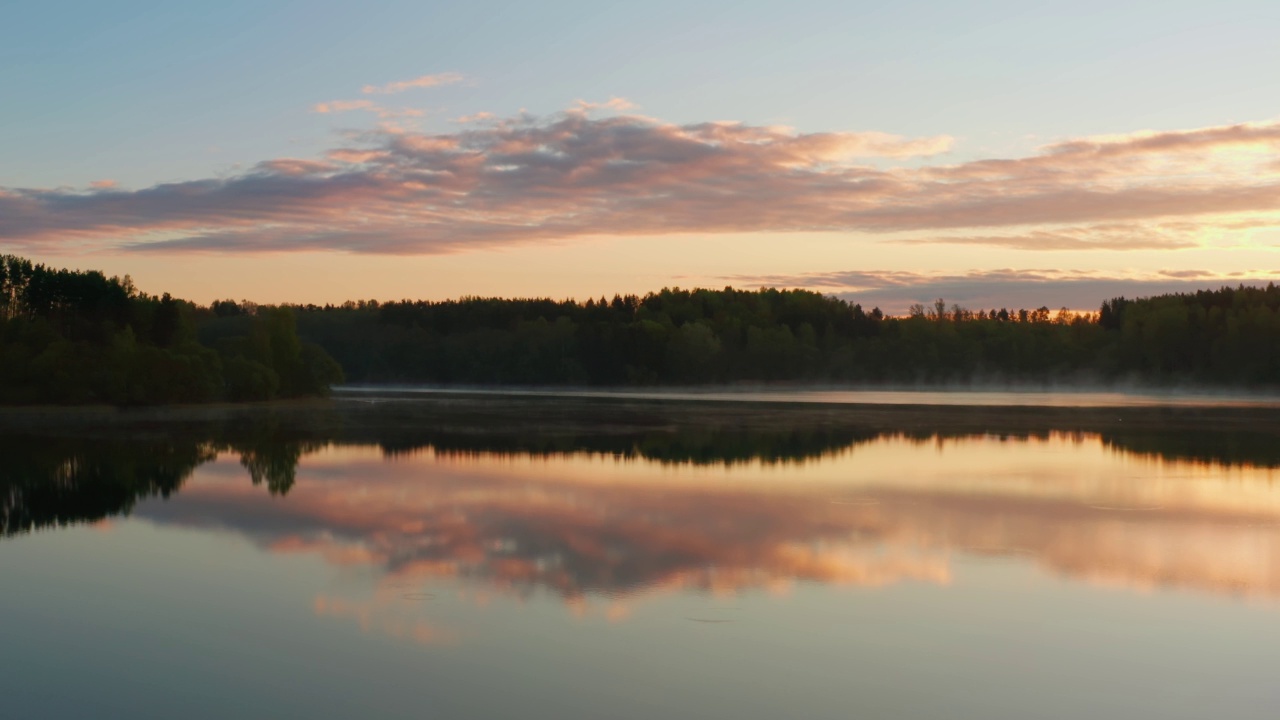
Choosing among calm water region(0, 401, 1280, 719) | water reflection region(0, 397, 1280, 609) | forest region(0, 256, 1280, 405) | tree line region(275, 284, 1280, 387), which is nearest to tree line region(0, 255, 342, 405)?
forest region(0, 256, 1280, 405)

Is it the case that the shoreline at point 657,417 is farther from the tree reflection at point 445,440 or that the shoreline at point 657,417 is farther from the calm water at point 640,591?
the calm water at point 640,591

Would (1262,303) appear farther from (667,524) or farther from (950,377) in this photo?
(667,524)

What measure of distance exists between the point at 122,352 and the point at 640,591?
4287 cm

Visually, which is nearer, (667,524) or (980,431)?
(667,524)

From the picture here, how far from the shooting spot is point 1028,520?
56.3 ft

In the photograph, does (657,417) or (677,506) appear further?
(657,417)

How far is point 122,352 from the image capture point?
160 ft

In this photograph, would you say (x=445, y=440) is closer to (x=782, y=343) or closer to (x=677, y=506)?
(x=677, y=506)

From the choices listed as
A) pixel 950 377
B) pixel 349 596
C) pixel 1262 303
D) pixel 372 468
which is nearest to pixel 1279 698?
pixel 349 596

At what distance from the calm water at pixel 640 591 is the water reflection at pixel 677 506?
97 millimetres

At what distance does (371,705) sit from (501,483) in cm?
1346

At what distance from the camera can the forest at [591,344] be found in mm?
50781

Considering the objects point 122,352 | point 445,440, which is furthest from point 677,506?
point 122,352

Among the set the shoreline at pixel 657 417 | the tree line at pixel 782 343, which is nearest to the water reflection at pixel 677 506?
the shoreline at pixel 657 417
